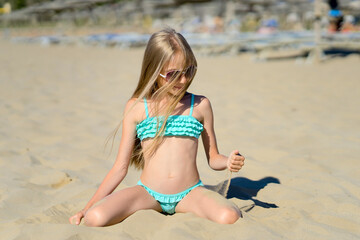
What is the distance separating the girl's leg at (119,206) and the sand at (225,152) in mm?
46

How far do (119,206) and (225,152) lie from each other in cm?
163

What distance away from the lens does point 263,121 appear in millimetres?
4375

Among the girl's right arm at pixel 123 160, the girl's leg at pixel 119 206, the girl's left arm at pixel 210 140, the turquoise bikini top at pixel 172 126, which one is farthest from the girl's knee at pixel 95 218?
the girl's left arm at pixel 210 140

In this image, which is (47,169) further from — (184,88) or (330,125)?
(330,125)

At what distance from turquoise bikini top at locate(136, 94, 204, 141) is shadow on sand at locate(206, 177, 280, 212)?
469 mm

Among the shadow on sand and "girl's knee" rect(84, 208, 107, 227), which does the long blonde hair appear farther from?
the shadow on sand

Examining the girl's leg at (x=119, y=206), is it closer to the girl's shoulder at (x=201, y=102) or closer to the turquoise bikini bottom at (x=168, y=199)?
the turquoise bikini bottom at (x=168, y=199)

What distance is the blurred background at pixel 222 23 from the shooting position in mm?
12188

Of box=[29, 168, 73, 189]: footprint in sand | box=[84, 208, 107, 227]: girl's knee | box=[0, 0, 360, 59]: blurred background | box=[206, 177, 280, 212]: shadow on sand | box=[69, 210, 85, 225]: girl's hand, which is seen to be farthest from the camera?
box=[0, 0, 360, 59]: blurred background

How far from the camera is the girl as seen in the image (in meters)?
1.97

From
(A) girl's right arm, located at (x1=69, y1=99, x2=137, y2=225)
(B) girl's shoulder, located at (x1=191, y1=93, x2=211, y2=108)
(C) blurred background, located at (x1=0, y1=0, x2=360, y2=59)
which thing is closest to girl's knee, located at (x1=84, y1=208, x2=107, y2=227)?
(A) girl's right arm, located at (x1=69, y1=99, x2=137, y2=225)

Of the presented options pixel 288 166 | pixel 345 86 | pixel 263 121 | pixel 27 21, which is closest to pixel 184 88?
pixel 288 166

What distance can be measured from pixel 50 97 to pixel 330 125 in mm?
3856

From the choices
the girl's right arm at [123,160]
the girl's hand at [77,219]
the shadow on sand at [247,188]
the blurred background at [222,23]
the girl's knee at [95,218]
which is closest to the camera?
the girl's knee at [95,218]
